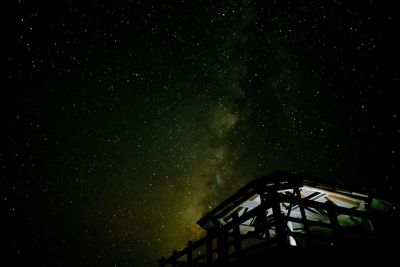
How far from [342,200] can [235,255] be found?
4.85 meters

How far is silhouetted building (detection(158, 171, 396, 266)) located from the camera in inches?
245

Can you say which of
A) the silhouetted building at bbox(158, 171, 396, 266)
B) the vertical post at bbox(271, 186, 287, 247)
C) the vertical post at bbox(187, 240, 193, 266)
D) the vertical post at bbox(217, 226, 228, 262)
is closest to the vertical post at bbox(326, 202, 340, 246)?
the silhouetted building at bbox(158, 171, 396, 266)

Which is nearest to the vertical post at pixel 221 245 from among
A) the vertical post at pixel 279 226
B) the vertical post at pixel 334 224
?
the vertical post at pixel 279 226

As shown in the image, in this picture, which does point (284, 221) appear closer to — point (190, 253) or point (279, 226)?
point (279, 226)

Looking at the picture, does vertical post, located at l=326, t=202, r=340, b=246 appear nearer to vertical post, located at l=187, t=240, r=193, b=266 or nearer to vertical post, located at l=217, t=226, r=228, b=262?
vertical post, located at l=217, t=226, r=228, b=262

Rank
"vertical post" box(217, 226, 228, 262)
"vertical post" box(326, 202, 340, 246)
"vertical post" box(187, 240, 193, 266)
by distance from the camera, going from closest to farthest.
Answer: "vertical post" box(326, 202, 340, 246) < "vertical post" box(217, 226, 228, 262) < "vertical post" box(187, 240, 193, 266)

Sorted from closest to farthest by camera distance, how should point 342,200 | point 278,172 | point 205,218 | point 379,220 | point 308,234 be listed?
point 308,234
point 379,220
point 278,172
point 342,200
point 205,218

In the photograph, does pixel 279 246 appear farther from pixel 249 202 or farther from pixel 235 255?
pixel 249 202

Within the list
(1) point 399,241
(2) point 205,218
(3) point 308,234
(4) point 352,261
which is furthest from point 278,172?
(2) point 205,218

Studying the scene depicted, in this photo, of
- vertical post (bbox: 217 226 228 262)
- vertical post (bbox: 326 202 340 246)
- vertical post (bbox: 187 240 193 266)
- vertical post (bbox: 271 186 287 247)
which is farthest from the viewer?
vertical post (bbox: 187 240 193 266)

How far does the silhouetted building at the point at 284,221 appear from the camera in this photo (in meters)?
6.21

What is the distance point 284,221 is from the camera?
6.07 m

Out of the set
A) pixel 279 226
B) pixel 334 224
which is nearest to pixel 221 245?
pixel 279 226

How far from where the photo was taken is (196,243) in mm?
8805
